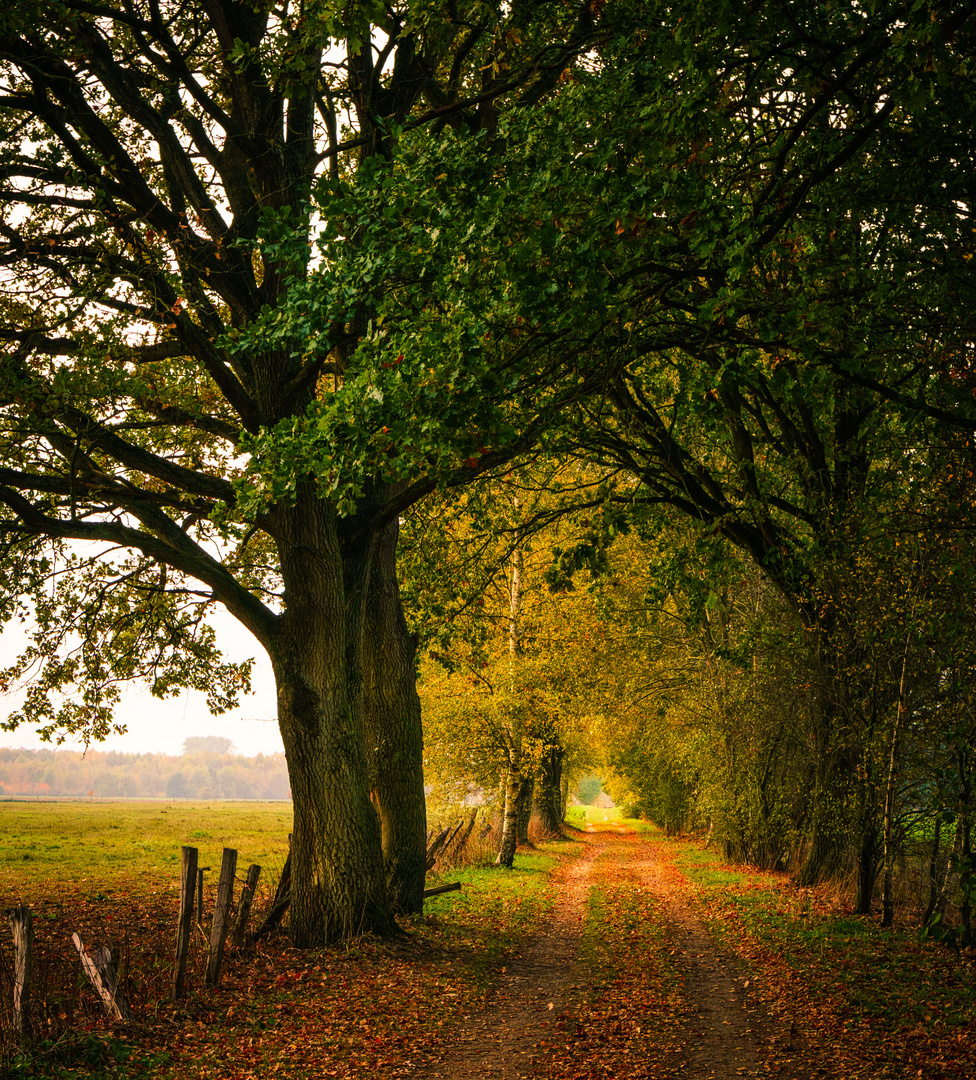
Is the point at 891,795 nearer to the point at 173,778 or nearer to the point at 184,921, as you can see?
the point at 184,921

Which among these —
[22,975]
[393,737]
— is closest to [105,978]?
[22,975]

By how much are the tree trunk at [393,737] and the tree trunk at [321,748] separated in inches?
75.6

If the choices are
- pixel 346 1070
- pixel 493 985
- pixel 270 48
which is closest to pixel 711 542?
pixel 493 985

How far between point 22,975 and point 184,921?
204cm

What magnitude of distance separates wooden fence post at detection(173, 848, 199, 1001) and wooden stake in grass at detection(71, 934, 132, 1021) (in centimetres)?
75

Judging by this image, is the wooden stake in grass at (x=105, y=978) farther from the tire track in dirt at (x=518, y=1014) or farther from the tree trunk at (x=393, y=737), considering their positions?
the tree trunk at (x=393, y=737)

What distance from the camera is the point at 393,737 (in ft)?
44.4

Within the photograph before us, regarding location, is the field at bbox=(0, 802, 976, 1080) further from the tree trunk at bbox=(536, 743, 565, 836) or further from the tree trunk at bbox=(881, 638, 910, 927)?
the tree trunk at bbox=(536, 743, 565, 836)

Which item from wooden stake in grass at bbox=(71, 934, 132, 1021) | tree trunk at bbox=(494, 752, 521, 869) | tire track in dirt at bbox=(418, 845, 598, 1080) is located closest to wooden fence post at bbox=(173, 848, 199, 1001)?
wooden stake in grass at bbox=(71, 934, 132, 1021)

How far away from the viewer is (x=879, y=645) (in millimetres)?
11742

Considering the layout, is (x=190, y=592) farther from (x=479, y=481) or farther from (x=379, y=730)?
(x=479, y=481)

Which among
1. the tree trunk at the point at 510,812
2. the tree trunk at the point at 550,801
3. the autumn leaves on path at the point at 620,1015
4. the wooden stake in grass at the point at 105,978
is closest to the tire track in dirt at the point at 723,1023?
the autumn leaves on path at the point at 620,1015

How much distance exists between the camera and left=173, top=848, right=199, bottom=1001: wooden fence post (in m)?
8.31

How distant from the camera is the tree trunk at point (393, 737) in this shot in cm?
1324
